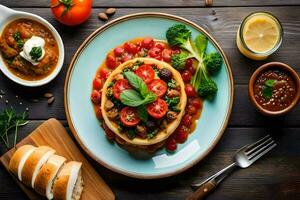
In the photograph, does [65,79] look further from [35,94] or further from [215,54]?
[215,54]

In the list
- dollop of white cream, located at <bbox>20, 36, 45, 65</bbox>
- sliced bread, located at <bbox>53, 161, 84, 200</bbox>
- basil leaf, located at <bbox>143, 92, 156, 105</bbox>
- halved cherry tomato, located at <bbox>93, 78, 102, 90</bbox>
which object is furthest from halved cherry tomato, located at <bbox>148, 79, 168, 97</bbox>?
dollop of white cream, located at <bbox>20, 36, 45, 65</bbox>

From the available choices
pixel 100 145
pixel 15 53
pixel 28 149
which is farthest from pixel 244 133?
pixel 15 53

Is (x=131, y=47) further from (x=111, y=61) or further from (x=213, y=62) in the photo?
(x=213, y=62)

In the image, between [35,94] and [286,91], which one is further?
[35,94]

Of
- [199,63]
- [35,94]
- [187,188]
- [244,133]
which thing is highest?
[199,63]

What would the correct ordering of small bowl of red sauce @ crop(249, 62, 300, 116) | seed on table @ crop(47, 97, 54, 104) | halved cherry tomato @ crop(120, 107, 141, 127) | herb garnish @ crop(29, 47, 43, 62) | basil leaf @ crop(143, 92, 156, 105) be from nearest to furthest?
basil leaf @ crop(143, 92, 156, 105), halved cherry tomato @ crop(120, 107, 141, 127), small bowl of red sauce @ crop(249, 62, 300, 116), herb garnish @ crop(29, 47, 43, 62), seed on table @ crop(47, 97, 54, 104)

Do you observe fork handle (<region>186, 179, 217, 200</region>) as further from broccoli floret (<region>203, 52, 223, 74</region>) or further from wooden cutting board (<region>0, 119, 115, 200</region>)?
broccoli floret (<region>203, 52, 223, 74</region>)

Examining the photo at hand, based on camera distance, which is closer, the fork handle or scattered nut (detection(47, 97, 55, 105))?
the fork handle
